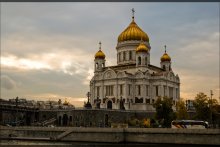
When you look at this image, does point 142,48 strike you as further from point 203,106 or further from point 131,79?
point 203,106

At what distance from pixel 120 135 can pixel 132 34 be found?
43.1 meters

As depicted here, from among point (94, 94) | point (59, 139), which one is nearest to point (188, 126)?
point (59, 139)

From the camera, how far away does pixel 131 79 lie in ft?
285

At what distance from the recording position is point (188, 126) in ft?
185

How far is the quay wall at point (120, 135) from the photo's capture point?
49.5m

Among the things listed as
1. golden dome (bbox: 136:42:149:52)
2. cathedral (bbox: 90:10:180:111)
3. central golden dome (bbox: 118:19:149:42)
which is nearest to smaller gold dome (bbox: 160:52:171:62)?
cathedral (bbox: 90:10:180:111)

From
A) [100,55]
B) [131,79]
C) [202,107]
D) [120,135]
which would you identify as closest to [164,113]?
[202,107]

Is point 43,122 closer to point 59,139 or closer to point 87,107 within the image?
point 87,107

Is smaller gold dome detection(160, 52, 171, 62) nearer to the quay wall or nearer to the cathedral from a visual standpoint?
the cathedral

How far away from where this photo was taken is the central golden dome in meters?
93.7

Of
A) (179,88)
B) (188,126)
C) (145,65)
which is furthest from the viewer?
(179,88)

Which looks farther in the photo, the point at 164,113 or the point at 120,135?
the point at 164,113

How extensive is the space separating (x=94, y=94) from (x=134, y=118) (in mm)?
13847

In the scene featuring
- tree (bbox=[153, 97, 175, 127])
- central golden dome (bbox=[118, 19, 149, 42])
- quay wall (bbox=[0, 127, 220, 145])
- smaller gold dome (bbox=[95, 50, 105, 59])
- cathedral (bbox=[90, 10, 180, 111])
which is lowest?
quay wall (bbox=[0, 127, 220, 145])
